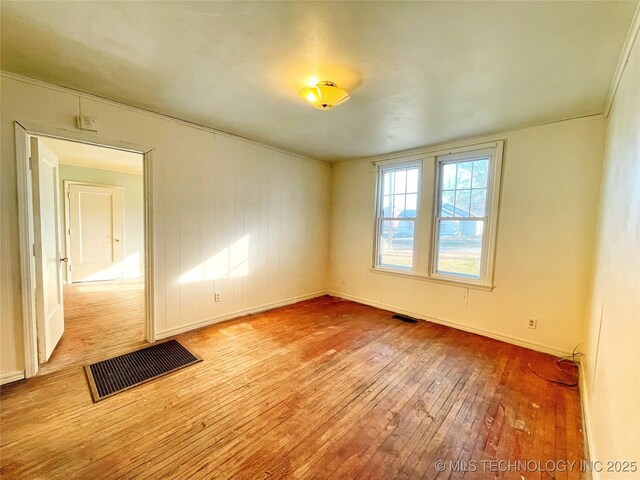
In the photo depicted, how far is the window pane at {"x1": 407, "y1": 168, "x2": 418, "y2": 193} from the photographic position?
12.8 feet

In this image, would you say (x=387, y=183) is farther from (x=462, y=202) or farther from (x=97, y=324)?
(x=97, y=324)

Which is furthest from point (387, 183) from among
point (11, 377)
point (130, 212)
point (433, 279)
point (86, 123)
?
point (130, 212)

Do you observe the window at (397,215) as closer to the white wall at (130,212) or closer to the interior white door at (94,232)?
the white wall at (130,212)

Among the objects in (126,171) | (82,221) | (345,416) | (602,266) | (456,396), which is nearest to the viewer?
(345,416)

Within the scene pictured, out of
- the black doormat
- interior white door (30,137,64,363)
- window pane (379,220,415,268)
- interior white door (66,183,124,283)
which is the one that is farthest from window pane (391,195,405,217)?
interior white door (66,183,124,283)

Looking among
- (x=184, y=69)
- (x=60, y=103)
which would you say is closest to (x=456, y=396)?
(x=184, y=69)

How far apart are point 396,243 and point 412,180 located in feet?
3.28

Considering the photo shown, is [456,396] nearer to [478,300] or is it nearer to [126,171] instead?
[478,300]

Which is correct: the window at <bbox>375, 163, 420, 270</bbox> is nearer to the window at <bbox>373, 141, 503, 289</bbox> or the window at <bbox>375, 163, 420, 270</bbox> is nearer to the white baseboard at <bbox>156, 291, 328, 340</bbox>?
the window at <bbox>373, 141, 503, 289</bbox>

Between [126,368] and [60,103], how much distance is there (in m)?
2.42

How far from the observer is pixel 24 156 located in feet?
6.96

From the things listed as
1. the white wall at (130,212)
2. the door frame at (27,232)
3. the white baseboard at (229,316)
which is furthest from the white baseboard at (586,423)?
the white wall at (130,212)

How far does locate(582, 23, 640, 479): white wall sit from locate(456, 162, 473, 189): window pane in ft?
4.79

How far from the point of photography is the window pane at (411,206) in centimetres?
388
